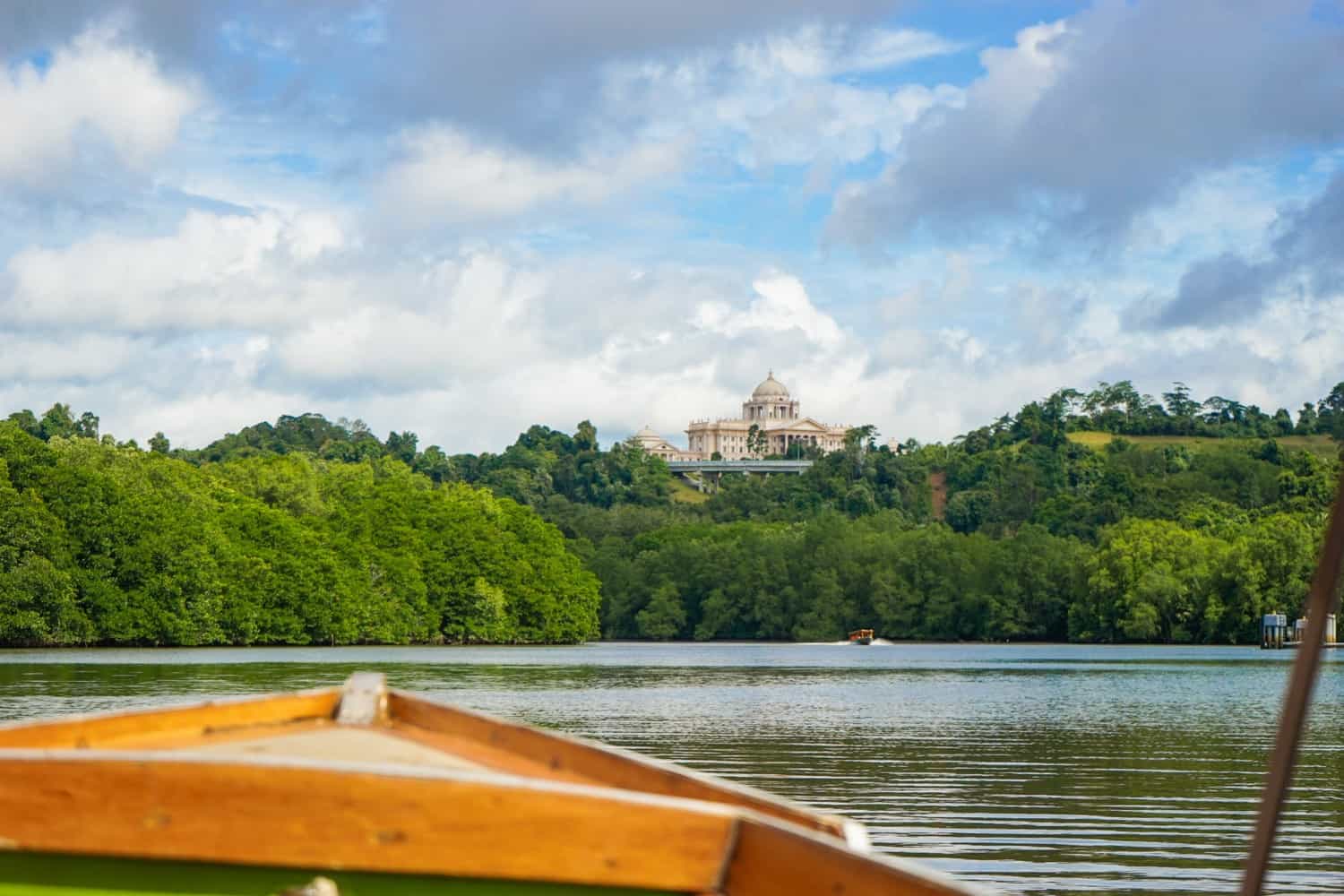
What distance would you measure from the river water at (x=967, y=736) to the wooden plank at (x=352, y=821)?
1098 cm

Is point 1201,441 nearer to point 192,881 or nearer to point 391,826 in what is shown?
point 391,826

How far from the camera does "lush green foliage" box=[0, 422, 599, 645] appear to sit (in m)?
79.8

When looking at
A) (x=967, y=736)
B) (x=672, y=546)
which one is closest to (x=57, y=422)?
(x=672, y=546)

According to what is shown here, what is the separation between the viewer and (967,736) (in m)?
32.7

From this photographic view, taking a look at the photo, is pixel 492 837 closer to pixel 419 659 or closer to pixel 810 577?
pixel 419 659

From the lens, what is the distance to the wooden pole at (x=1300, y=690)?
137 inches

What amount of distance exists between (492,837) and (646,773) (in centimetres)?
131

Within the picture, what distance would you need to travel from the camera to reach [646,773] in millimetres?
5453

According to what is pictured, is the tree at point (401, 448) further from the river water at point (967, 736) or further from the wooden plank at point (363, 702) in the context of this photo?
the wooden plank at point (363, 702)

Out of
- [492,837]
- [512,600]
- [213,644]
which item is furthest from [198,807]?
[512,600]

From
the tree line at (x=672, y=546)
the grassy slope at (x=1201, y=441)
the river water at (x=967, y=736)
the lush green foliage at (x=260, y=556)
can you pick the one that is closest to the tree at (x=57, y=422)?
the tree line at (x=672, y=546)

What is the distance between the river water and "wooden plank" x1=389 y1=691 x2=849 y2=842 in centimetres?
956

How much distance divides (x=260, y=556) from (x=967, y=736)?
219ft

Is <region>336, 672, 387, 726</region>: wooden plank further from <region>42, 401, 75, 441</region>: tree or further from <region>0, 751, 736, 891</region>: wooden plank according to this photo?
<region>42, 401, 75, 441</region>: tree
